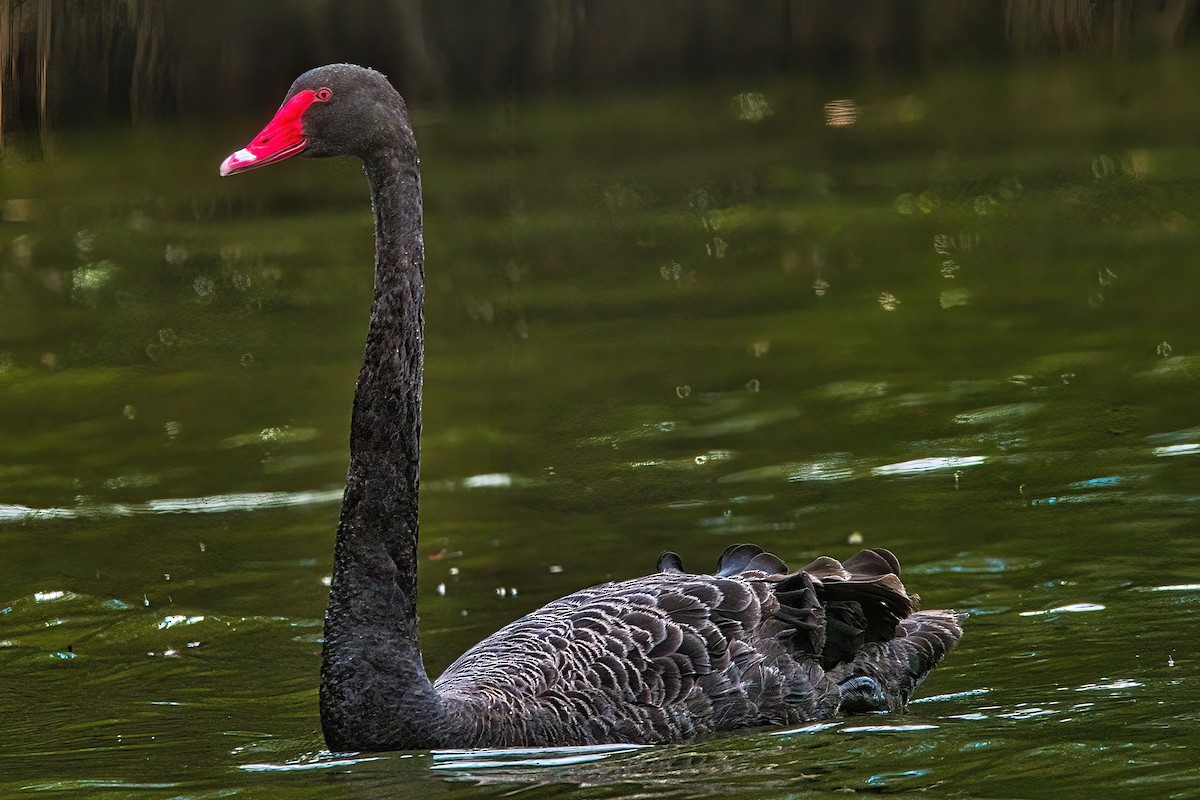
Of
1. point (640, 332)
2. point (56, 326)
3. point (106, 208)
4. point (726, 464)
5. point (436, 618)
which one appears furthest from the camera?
point (106, 208)

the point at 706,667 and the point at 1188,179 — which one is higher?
the point at 1188,179

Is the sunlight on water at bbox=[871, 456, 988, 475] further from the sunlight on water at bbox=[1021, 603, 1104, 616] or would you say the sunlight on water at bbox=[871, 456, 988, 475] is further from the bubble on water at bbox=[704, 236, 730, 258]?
the bubble on water at bbox=[704, 236, 730, 258]

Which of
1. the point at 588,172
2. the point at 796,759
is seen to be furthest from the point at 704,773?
the point at 588,172

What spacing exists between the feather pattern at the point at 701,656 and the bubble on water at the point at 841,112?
50.4ft

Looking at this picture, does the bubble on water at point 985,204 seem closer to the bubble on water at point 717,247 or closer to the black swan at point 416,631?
the bubble on water at point 717,247

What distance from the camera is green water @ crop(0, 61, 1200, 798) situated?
627 cm

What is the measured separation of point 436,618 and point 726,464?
8.22 feet

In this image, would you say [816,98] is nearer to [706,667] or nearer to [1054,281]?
[1054,281]

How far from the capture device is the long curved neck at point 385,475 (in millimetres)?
5883

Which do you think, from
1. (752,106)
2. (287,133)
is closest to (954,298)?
(287,133)

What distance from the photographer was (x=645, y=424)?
37.1 ft

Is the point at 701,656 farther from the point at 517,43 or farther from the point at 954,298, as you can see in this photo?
the point at 517,43

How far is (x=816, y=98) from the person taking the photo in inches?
955

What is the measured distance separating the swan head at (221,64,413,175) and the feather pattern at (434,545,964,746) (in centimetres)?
171
